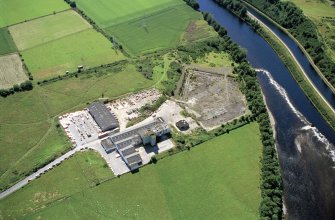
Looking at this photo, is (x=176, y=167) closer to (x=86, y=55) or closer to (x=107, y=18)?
(x=86, y=55)

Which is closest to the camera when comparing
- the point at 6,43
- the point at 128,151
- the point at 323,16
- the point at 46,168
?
the point at 46,168

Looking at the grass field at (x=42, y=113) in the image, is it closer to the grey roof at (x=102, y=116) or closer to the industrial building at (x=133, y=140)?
the grey roof at (x=102, y=116)

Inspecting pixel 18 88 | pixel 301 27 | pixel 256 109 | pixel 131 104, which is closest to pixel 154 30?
pixel 131 104

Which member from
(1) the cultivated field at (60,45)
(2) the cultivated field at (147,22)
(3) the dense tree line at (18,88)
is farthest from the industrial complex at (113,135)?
(2) the cultivated field at (147,22)

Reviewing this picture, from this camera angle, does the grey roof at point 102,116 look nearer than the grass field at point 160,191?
No

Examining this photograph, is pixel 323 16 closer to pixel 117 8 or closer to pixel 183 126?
pixel 117 8

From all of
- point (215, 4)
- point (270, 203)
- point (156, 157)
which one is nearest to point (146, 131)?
point (156, 157)

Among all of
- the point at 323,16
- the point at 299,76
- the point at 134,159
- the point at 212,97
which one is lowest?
the point at 134,159

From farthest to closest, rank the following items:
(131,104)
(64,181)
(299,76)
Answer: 1. (299,76)
2. (131,104)
3. (64,181)
